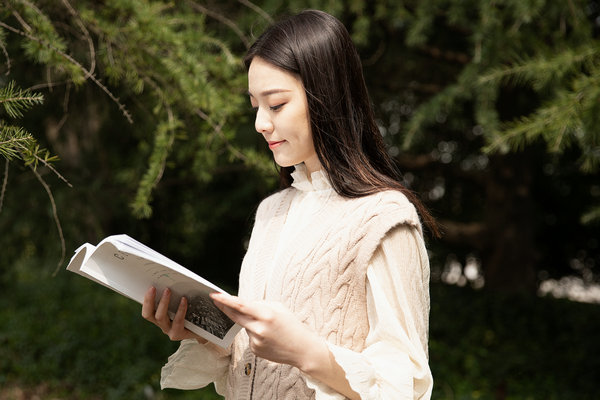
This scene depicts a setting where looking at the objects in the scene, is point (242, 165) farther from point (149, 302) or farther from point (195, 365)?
point (149, 302)

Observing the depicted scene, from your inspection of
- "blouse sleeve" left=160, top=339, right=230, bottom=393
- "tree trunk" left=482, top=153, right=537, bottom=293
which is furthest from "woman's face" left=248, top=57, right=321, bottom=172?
"tree trunk" left=482, top=153, right=537, bottom=293

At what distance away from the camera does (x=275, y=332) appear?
4.01ft

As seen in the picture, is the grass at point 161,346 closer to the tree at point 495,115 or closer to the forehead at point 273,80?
the tree at point 495,115

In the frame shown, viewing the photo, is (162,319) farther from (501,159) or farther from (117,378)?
(501,159)

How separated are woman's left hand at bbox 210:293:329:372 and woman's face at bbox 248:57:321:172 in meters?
0.41

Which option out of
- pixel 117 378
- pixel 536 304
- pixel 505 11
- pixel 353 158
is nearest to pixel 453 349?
pixel 536 304

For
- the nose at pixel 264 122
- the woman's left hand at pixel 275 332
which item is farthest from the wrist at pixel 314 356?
the nose at pixel 264 122

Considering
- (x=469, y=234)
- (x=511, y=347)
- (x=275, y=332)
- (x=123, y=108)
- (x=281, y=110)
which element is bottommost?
(x=511, y=347)

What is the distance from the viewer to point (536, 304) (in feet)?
18.8

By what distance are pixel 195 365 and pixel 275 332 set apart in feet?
1.70

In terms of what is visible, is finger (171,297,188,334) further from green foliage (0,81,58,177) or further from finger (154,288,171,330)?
green foliage (0,81,58,177)

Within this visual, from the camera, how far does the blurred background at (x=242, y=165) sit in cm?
226

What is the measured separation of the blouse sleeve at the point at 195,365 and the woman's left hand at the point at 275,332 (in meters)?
0.41

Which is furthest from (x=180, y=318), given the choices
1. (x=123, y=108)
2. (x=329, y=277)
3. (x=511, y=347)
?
(x=511, y=347)
